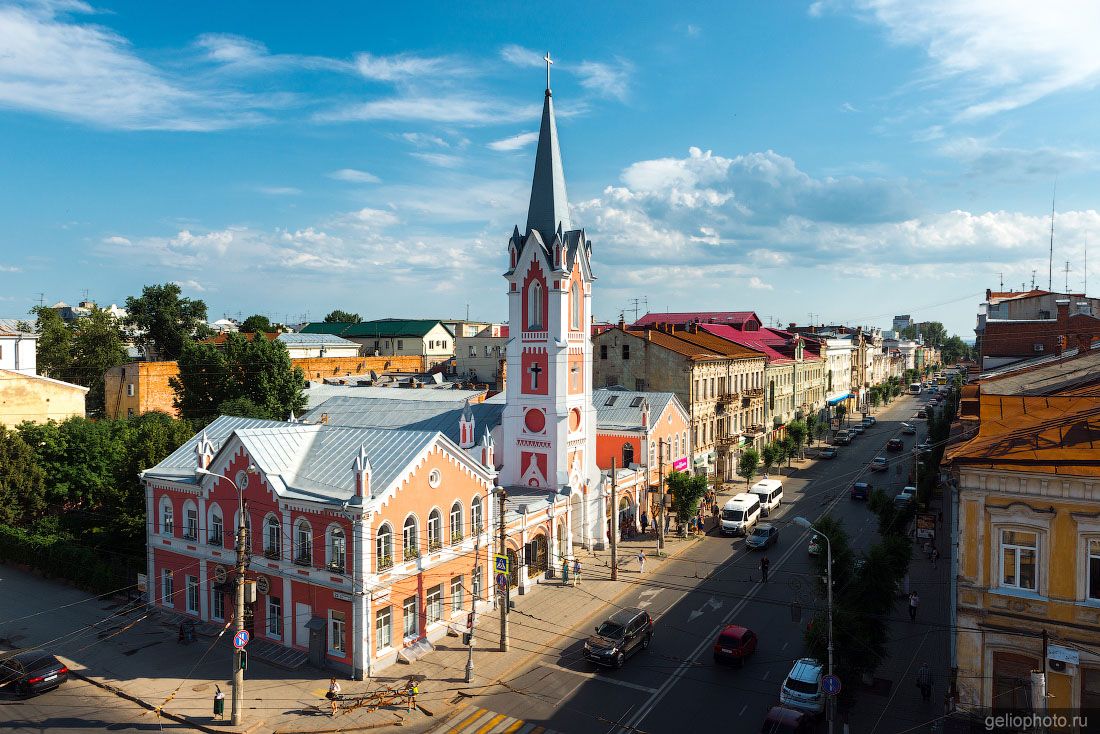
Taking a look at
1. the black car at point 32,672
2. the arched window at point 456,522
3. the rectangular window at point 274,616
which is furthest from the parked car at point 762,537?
the black car at point 32,672

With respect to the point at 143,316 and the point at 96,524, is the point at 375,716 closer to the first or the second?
the point at 96,524

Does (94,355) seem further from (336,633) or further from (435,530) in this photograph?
(336,633)

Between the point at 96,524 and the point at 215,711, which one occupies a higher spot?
the point at 96,524

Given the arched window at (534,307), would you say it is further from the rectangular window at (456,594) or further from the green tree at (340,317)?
the green tree at (340,317)

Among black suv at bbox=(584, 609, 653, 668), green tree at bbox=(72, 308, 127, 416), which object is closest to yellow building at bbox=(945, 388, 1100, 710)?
black suv at bbox=(584, 609, 653, 668)

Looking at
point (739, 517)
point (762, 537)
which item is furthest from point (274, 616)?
point (739, 517)

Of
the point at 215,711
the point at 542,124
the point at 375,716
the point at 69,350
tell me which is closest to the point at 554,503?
the point at 375,716
